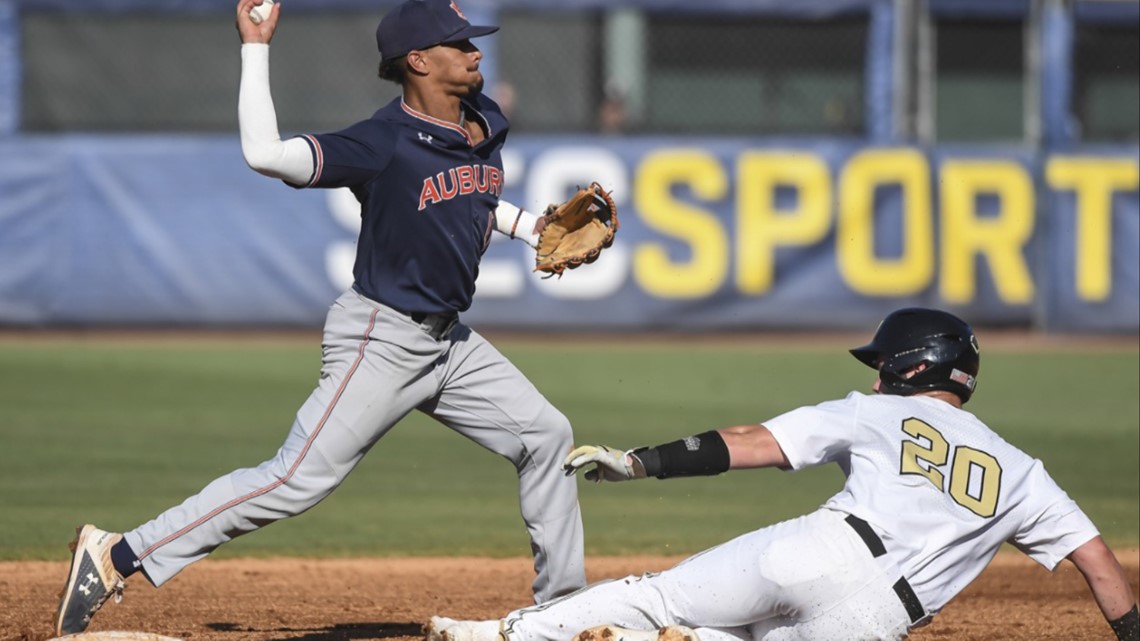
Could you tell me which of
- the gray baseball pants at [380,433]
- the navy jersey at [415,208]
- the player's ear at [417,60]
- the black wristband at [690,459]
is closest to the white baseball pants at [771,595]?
the black wristband at [690,459]

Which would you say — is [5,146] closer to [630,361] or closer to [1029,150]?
[630,361]

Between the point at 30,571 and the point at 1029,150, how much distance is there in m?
10.7

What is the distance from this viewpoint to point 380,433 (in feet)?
16.3

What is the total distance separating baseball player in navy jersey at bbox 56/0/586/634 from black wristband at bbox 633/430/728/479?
990mm

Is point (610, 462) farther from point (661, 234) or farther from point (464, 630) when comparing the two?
point (661, 234)

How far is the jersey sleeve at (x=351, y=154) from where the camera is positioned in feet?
15.3

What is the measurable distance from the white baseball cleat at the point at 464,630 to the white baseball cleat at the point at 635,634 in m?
0.31

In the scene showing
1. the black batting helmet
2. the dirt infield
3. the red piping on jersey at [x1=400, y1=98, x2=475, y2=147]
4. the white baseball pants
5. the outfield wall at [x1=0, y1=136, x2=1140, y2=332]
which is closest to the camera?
the white baseball pants

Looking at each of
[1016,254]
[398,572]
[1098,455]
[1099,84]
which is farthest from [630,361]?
[1099,84]

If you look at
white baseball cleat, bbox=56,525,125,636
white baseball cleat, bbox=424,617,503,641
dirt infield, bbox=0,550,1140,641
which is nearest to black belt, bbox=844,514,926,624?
white baseball cleat, bbox=424,617,503,641

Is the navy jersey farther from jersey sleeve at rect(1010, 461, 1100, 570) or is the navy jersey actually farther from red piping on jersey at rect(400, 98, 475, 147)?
jersey sleeve at rect(1010, 461, 1100, 570)

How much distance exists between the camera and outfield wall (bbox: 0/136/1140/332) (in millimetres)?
14531

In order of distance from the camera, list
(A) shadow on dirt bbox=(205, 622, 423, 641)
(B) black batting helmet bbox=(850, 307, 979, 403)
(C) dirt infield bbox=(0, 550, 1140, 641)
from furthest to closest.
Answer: (C) dirt infield bbox=(0, 550, 1140, 641)
(A) shadow on dirt bbox=(205, 622, 423, 641)
(B) black batting helmet bbox=(850, 307, 979, 403)

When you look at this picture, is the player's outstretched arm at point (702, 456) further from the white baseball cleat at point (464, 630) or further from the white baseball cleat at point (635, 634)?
the white baseball cleat at point (464, 630)
